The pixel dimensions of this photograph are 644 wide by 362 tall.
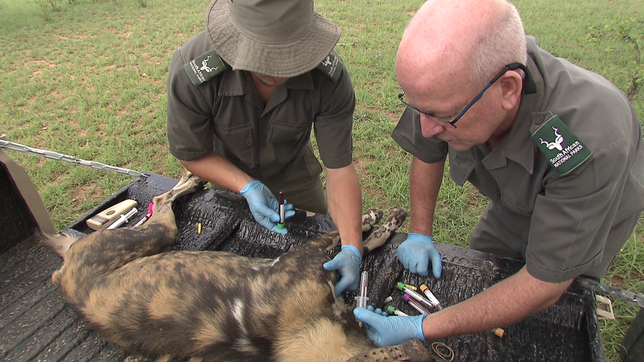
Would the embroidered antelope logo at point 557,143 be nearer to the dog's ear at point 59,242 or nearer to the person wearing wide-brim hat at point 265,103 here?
the person wearing wide-brim hat at point 265,103

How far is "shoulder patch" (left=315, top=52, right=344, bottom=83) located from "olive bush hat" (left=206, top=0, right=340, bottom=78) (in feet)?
1.02

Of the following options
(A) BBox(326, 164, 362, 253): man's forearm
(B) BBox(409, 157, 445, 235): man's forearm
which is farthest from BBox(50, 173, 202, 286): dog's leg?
(B) BBox(409, 157, 445, 235): man's forearm

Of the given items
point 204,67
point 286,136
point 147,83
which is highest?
point 204,67

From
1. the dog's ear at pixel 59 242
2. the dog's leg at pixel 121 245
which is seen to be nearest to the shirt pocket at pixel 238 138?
the dog's leg at pixel 121 245

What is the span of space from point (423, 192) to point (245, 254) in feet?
4.35

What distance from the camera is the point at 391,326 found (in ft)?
6.69

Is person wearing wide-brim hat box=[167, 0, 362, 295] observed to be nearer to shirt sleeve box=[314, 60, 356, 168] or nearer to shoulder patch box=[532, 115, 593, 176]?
shirt sleeve box=[314, 60, 356, 168]

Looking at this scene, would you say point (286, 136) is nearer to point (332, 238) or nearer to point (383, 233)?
point (332, 238)

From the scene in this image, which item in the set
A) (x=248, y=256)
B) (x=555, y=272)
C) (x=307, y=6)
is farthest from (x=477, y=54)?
(x=248, y=256)

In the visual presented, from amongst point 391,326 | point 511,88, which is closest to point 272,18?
point 511,88

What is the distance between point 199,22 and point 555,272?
32.3 feet

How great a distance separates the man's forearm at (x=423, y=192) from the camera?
2641 millimetres

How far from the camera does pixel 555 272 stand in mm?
1731

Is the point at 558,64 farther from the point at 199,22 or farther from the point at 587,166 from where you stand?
the point at 199,22
